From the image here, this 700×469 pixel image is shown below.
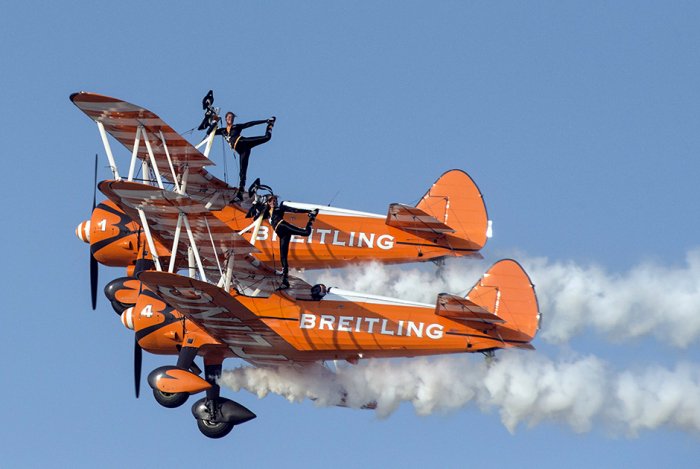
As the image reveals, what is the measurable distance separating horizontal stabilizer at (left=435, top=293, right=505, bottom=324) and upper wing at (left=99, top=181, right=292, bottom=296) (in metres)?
2.41

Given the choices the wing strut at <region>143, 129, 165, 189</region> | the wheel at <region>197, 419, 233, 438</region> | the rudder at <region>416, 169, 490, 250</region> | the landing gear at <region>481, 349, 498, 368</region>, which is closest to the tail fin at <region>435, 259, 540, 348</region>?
the landing gear at <region>481, 349, 498, 368</region>

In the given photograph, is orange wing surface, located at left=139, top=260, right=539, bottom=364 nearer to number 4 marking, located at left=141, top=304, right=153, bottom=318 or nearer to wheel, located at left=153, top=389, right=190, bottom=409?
number 4 marking, located at left=141, top=304, right=153, bottom=318

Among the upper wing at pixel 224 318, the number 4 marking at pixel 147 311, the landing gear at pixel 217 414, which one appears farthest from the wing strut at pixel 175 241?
the landing gear at pixel 217 414

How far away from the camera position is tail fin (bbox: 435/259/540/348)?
1192 inches

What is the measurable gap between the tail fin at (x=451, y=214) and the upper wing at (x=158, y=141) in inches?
133

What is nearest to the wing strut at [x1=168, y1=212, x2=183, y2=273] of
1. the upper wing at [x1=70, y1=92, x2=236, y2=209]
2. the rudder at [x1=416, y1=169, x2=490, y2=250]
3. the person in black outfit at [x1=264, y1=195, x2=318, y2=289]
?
the person in black outfit at [x1=264, y1=195, x2=318, y2=289]

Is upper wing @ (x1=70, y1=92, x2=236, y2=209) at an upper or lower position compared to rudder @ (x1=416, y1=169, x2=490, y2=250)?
upper

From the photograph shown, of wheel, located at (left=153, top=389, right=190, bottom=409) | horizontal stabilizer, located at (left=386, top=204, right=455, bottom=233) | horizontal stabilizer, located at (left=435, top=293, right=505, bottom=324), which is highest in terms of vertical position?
horizontal stabilizer, located at (left=386, top=204, right=455, bottom=233)

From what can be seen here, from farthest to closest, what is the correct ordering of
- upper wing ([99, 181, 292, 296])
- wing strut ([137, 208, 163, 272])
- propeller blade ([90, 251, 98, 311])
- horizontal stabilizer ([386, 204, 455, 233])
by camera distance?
propeller blade ([90, 251, 98, 311]) < horizontal stabilizer ([386, 204, 455, 233]) < upper wing ([99, 181, 292, 296]) < wing strut ([137, 208, 163, 272])

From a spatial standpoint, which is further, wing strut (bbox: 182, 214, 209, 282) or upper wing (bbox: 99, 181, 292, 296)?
upper wing (bbox: 99, 181, 292, 296)

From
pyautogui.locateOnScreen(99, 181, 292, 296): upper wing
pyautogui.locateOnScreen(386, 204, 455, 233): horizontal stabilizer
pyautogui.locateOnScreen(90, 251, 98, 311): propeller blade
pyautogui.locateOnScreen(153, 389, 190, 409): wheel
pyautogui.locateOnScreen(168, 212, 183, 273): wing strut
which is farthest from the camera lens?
pyautogui.locateOnScreen(90, 251, 98, 311): propeller blade

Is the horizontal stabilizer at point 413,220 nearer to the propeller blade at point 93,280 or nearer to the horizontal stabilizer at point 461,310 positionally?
the horizontal stabilizer at point 461,310

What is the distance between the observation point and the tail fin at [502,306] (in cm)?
3027

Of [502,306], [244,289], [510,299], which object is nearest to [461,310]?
[502,306]
